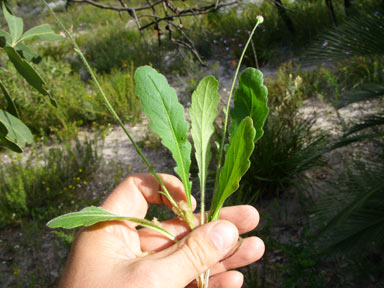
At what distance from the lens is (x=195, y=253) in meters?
1.02

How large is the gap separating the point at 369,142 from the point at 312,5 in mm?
3496

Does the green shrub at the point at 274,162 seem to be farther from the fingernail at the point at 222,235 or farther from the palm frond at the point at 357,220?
the fingernail at the point at 222,235

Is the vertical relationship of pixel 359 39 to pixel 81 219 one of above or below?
below

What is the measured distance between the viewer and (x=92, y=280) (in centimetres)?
98

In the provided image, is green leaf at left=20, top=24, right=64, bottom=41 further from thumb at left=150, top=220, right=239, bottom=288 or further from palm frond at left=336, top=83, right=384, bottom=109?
palm frond at left=336, top=83, right=384, bottom=109

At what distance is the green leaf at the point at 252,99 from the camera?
3.31ft

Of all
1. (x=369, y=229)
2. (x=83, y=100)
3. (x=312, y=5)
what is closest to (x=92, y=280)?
(x=369, y=229)

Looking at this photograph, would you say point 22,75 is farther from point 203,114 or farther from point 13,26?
point 203,114

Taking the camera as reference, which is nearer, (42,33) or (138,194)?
(42,33)

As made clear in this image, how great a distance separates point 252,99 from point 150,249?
697 millimetres

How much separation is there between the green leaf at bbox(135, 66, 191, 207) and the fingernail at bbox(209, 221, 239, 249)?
8.1 inches

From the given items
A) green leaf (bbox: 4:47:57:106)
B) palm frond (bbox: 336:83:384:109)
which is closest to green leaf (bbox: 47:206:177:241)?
green leaf (bbox: 4:47:57:106)

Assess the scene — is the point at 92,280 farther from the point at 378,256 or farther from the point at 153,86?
the point at 378,256

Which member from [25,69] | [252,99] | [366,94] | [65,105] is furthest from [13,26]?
[65,105]
